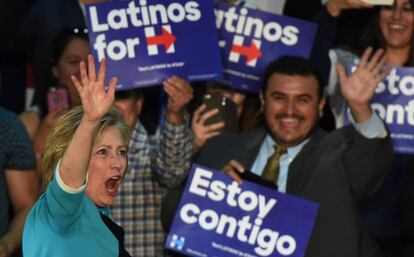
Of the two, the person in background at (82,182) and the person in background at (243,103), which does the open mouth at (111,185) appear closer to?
the person in background at (82,182)

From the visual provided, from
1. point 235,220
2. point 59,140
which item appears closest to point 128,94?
point 235,220

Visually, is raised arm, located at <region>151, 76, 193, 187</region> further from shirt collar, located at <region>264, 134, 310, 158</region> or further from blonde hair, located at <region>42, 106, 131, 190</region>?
blonde hair, located at <region>42, 106, 131, 190</region>

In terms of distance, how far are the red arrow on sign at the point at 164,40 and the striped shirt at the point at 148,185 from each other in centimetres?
36

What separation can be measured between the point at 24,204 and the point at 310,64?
56.8 inches

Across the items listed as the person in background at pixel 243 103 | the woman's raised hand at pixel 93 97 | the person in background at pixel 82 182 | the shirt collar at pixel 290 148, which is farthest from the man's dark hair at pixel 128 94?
the woman's raised hand at pixel 93 97

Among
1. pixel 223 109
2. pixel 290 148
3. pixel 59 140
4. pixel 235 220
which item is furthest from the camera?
pixel 223 109

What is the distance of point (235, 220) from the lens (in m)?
5.18

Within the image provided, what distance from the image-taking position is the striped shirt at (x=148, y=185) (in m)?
5.61

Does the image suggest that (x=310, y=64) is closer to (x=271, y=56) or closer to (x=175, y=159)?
(x=271, y=56)

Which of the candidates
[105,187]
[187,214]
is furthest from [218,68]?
[105,187]

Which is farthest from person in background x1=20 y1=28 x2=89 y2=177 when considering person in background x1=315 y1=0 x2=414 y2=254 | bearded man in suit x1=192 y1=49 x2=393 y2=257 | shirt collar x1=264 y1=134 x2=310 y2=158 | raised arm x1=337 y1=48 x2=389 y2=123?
raised arm x1=337 y1=48 x2=389 y2=123

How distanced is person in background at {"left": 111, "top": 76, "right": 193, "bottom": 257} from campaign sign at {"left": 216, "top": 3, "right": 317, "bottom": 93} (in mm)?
430

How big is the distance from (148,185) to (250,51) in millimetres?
842

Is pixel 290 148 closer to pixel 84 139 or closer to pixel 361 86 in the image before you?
pixel 361 86
